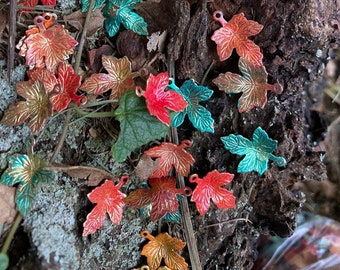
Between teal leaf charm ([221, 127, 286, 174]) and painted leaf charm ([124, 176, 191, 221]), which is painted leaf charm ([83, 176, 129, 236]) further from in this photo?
teal leaf charm ([221, 127, 286, 174])

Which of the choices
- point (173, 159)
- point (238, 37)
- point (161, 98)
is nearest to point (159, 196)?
point (173, 159)

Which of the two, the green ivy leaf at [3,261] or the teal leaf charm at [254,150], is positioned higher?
the teal leaf charm at [254,150]

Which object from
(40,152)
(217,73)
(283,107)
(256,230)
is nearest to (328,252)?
(256,230)

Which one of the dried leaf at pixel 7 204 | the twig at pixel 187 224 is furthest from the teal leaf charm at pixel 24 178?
the twig at pixel 187 224

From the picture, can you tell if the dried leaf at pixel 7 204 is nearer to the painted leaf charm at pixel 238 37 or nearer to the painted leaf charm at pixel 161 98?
the painted leaf charm at pixel 161 98

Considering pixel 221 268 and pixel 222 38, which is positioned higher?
pixel 222 38

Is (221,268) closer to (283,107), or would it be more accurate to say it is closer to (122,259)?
(122,259)
